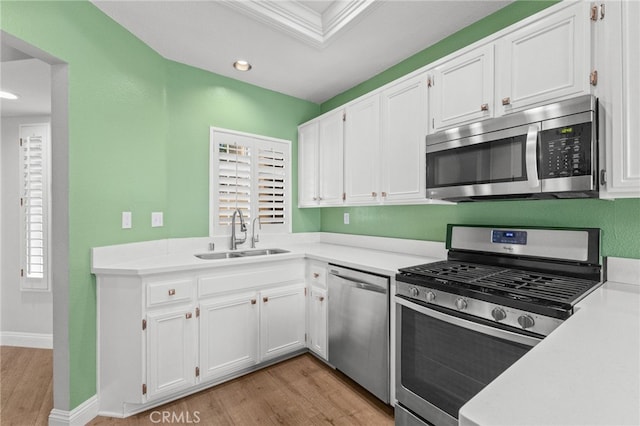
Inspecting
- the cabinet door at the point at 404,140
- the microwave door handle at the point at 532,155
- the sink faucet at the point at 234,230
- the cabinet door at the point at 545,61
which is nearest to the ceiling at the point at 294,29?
the cabinet door at the point at 404,140

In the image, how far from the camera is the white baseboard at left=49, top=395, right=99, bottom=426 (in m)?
1.74

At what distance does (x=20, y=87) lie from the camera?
2.52 metres

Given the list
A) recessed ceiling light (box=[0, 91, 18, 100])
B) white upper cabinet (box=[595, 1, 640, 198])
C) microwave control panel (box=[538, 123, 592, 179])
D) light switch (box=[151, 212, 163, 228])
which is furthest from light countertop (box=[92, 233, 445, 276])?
recessed ceiling light (box=[0, 91, 18, 100])

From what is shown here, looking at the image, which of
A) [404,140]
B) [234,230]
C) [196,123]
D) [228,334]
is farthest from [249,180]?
[404,140]

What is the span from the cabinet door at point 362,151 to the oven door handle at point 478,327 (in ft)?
3.48

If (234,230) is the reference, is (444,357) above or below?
below

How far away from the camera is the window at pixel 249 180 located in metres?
2.88

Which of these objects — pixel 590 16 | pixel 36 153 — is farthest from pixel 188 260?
pixel 590 16

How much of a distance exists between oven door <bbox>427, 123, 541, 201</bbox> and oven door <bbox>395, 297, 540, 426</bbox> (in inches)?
28.5

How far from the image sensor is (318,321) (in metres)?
2.47

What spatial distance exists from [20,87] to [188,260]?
86.3 inches

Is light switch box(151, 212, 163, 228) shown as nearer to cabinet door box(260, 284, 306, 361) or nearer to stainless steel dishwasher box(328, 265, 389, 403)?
cabinet door box(260, 284, 306, 361)

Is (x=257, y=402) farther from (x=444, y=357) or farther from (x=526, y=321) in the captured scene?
(x=526, y=321)

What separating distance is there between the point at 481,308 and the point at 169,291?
185cm
